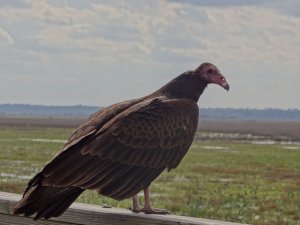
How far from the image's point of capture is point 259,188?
2342 centimetres

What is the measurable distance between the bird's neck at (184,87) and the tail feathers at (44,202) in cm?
127

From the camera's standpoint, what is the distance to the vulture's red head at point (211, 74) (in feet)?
13.3

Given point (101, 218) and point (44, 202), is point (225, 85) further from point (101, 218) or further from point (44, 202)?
point (44, 202)

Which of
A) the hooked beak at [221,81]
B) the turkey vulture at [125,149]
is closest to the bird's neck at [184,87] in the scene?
the turkey vulture at [125,149]


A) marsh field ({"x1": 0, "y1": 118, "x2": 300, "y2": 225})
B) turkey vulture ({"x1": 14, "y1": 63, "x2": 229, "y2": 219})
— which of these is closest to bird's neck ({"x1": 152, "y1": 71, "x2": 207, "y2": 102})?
turkey vulture ({"x1": 14, "y1": 63, "x2": 229, "y2": 219})

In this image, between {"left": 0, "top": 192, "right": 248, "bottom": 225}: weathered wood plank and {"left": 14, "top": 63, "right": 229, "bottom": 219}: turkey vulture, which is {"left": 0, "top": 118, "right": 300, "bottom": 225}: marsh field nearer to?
{"left": 14, "top": 63, "right": 229, "bottom": 219}: turkey vulture

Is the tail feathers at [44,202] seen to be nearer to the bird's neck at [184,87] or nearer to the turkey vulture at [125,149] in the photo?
the turkey vulture at [125,149]

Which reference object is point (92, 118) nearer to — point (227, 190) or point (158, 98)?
point (158, 98)

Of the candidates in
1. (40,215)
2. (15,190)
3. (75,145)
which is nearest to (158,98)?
(75,145)

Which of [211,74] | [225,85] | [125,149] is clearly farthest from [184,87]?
[125,149]

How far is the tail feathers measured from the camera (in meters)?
2.98

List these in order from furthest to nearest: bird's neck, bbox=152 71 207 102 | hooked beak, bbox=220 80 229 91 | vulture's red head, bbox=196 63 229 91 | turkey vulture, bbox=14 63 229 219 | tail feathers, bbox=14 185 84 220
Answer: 1. bird's neck, bbox=152 71 207 102
2. vulture's red head, bbox=196 63 229 91
3. hooked beak, bbox=220 80 229 91
4. turkey vulture, bbox=14 63 229 219
5. tail feathers, bbox=14 185 84 220

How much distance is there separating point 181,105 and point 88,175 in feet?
3.26

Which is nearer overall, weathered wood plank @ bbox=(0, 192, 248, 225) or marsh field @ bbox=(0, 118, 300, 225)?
weathered wood plank @ bbox=(0, 192, 248, 225)
